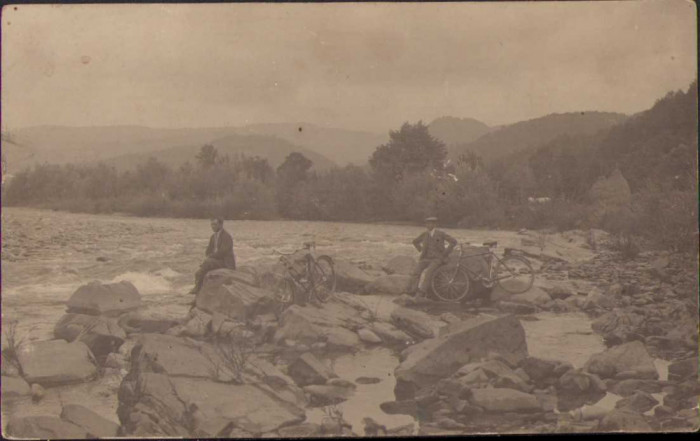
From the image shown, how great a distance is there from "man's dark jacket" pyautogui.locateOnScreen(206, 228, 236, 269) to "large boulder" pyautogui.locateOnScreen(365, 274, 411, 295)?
57.0 inches

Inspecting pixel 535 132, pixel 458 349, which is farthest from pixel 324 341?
pixel 535 132

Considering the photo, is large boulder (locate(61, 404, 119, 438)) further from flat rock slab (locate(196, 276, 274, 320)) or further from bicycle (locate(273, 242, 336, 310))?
bicycle (locate(273, 242, 336, 310))

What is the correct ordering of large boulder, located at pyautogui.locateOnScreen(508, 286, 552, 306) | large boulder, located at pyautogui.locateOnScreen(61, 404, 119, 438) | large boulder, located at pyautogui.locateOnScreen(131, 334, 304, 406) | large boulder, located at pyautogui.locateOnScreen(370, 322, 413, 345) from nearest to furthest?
large boulder, located at pyautogui.locateOnScreen(61, 404, 119, 438) → large boulder, located at pyautogui.locateOnScreen(131, 334, 304, 406) → large boulder, located at pyautogui.locateOnScreen(370, 322, 413, 345) → large boulder, located at pyautogui.locateOnScreen(508, 286, 552, 306)

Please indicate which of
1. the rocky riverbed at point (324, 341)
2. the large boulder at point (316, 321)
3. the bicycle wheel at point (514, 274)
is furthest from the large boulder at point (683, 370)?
the large boulder at point (316, 321)

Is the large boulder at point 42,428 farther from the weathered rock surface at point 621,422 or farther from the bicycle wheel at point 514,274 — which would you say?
the weathered rock surface at point 621,422

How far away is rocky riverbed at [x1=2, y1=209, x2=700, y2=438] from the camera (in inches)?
230

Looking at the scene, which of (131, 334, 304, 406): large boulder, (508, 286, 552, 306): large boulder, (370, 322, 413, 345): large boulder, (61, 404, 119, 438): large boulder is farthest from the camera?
(508, 286, 552, 306): large boulder

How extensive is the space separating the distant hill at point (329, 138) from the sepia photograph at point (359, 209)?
2cm

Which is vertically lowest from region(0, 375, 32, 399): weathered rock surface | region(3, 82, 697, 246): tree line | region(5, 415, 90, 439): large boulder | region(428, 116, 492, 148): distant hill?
region(5, 415, 90, 439): large boulder

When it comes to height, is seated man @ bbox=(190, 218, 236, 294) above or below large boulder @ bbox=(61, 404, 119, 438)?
above

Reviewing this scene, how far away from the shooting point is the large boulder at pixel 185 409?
5812 millimetres

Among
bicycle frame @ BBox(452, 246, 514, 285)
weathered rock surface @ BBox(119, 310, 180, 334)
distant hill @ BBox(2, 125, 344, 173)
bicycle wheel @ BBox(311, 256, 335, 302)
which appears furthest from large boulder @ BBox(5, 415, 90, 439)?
bicycle frame @ BBox(452, 246, 514, 285)

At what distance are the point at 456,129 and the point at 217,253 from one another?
270cm

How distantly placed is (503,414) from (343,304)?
5.98 ft
